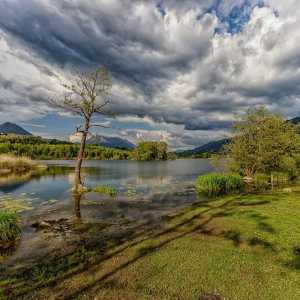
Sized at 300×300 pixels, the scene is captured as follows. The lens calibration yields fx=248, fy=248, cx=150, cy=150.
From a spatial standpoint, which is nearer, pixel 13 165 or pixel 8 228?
pixel 8 228

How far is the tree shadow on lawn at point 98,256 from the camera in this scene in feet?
35.1

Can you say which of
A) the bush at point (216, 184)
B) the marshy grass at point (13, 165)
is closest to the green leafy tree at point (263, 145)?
the bush at point (216, 184)

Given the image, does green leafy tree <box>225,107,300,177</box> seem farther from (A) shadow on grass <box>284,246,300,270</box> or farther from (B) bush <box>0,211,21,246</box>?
(B) bush <box>0,211,21,246</box>

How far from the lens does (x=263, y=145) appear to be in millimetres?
58062

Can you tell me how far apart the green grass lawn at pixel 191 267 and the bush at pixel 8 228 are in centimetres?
590

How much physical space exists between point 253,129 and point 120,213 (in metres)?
46.5

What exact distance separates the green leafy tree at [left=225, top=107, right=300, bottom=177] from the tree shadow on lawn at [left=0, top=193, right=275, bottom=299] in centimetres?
4109

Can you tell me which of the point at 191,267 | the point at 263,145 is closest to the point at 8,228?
the point at 191,267

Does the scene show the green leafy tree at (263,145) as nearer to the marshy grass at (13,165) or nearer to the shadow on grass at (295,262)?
the shadow on grass at (295,262)

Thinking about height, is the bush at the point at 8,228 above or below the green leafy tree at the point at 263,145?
below

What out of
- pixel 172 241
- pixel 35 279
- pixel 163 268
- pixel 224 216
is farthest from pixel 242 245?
pixel 35 279

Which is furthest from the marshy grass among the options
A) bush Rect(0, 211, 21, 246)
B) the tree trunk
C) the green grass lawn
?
the green grass lawn

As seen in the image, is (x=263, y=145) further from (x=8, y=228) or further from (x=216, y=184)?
(x=8, y=228)

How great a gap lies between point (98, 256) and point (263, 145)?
53.6 metres
